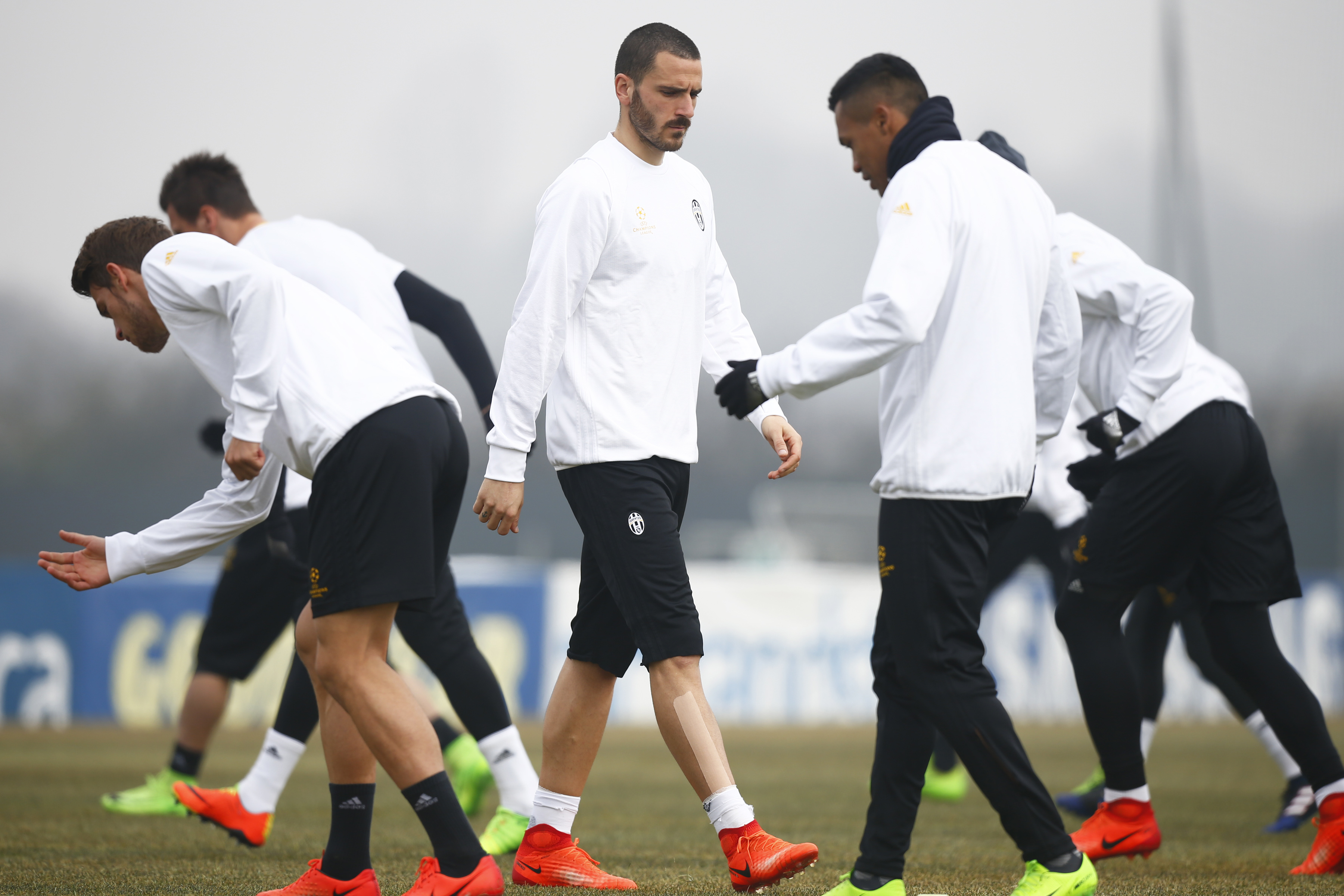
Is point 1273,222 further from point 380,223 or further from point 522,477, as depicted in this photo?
point 522,477

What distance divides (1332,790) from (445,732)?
310cm

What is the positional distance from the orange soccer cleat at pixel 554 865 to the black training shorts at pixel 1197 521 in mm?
1815

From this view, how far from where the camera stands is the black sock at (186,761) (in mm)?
5535

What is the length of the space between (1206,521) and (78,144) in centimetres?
2073

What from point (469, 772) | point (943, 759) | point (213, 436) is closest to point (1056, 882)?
point (469, 772)

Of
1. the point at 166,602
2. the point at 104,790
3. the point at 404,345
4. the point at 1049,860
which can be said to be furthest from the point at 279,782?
the point at 166,602

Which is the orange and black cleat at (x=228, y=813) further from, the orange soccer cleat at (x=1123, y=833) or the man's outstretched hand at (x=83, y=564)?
the orange soccer cleat at (x=1123, y=833)

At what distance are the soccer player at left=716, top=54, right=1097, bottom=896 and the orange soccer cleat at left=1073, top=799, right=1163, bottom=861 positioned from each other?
3.98ft

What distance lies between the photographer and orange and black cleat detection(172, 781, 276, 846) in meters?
4.67

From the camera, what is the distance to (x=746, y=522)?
20.9 metres

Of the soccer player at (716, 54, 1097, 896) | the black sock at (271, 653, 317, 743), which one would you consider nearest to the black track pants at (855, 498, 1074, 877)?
the soccer player at (716, 54, 1097, 896)

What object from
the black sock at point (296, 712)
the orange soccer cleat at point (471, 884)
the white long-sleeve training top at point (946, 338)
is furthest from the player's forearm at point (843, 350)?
the black sock at point (296, 712)

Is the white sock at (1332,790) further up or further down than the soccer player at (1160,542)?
further down

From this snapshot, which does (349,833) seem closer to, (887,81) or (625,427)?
(625,427)
